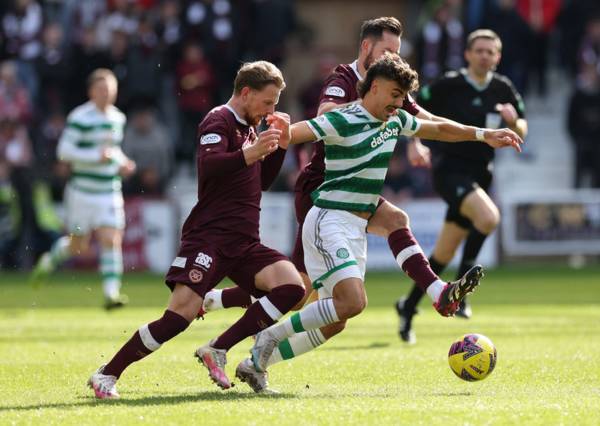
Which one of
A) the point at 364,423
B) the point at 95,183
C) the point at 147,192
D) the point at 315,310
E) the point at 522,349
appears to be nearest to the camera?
the point at 364,423

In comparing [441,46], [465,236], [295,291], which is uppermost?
[441,46]

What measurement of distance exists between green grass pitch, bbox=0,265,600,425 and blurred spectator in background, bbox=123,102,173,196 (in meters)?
6.16

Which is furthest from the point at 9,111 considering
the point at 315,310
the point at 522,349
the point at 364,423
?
the point at 364,423

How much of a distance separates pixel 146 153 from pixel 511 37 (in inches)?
254

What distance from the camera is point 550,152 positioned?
2409 centimetres

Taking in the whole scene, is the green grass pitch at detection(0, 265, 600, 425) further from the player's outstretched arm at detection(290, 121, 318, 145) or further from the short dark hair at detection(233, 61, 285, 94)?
the short dark hair at detection(233, 61, 285, 94)

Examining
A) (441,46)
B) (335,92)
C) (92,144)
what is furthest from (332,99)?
(441,46)

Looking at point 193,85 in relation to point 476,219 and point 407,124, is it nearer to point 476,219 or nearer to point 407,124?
point 476,219

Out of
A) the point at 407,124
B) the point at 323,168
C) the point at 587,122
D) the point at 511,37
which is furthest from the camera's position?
the point at 587,122

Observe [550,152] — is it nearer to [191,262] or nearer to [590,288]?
[590,288]

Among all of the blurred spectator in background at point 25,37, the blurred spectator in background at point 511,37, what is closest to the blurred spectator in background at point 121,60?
the blurred spectator in background at point 25,37

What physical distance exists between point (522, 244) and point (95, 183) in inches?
354

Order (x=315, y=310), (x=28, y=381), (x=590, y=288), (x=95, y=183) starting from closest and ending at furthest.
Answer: (x=315, y=310), (x=28, y=381), (x=95, y=183), (x=590, y=288)

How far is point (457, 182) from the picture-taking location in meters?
11.9
